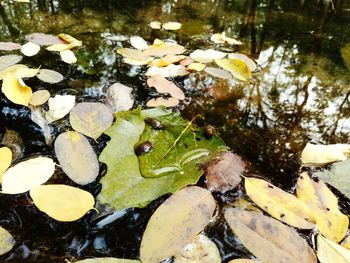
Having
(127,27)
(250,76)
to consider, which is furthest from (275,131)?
(127,27)

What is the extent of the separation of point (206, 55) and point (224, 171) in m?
0.63

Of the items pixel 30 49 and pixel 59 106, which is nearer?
pixel 59 106

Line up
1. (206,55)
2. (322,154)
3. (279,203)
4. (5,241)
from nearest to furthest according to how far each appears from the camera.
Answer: (5,241), (279,203), (322,154), (206,55)

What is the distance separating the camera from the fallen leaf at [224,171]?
69 centimetres

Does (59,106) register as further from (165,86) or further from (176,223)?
(176,223)

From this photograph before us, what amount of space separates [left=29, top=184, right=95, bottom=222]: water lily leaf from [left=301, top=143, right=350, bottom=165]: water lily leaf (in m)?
0.49

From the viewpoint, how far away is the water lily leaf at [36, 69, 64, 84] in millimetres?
978

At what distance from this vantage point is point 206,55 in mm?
1210

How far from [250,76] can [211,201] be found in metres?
0.60

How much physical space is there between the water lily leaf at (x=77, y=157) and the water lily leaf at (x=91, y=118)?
1.0 inches

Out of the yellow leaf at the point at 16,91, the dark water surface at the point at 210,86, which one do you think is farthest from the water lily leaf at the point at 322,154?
the yellow leaf at the point at 16,91

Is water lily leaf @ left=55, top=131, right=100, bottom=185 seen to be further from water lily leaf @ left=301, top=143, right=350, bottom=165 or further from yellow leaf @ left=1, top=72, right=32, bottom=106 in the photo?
water lily leaf @ left=301, top=143, right=350, bottom=165

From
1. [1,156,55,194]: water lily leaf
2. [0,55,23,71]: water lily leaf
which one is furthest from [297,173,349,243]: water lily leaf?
[0,55,23,71]: water lily leaf

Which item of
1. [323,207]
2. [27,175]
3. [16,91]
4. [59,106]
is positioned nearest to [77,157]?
[27,175]
